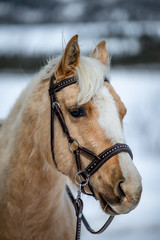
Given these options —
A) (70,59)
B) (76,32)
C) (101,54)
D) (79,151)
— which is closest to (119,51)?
(76,32)

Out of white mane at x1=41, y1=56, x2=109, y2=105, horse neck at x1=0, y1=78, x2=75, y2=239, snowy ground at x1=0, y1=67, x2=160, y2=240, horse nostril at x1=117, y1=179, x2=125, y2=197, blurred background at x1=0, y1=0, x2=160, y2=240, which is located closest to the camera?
horse nostril at x1=117, y1=179, x2=125, y2=197

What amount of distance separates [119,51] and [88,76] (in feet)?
16.3

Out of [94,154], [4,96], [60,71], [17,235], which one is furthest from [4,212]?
[4,96]

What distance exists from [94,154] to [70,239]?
2.27ft

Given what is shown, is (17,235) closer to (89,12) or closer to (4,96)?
(89,12)

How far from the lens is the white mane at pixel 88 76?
4.51 feet

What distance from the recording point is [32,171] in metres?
1.59

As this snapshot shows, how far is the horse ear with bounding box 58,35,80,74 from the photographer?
4.79ft

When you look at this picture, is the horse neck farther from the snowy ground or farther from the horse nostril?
the snowy ground

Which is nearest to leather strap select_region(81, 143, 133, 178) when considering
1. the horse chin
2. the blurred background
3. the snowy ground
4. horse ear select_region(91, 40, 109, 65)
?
the horse chin

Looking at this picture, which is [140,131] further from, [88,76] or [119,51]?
[88,76]

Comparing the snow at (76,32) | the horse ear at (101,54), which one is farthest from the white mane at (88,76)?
the snow at (76,32)

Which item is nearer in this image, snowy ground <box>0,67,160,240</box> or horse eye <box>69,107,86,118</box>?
horse eye <box>69,107,86,118</box>

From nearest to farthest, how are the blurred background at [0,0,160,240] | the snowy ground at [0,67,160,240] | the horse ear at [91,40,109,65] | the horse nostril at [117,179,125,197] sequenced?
the horse nostril at [117,179,125,197]
the horse ear at [91,40,109,65]
the snowy ground at [0,67,160,240]
the blurred background at [0,0,160,240]
